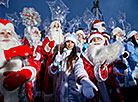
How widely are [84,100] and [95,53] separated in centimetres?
92

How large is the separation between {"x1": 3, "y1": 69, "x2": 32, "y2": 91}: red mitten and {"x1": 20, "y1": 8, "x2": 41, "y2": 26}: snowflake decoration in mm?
4248

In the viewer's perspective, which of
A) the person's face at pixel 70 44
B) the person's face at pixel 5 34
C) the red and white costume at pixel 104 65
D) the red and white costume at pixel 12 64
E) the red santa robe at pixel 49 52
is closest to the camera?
the red and white costume at pixel 12 64

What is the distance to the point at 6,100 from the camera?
148 cm

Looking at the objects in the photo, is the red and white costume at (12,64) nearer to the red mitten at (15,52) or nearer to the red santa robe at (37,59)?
the red mitten at (15,52)

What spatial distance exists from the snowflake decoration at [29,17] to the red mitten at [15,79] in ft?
13.9

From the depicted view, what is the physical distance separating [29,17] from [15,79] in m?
4.58

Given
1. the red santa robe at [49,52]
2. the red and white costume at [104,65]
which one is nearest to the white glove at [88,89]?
the red and white costume at [104,65]

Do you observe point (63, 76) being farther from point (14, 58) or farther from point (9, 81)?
point (9, 81)

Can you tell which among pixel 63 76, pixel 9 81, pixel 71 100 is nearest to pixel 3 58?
pixel 9 81

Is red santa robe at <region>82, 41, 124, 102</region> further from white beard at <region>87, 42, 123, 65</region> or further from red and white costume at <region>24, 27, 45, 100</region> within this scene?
red and white costume at <region>24, 27, 45, 100</region>

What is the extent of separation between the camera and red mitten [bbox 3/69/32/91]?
47.6 inches

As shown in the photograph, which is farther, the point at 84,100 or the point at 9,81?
the point at 84,100

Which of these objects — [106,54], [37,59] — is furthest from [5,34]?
[37,59]

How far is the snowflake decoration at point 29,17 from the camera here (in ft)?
16.9
